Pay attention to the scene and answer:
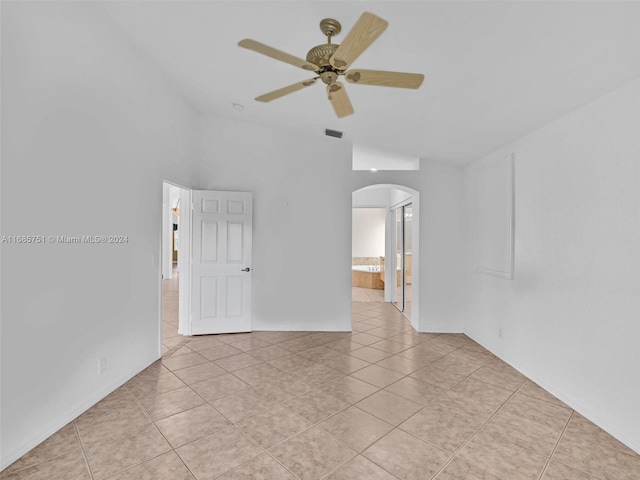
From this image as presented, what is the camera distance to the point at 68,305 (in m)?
2.50

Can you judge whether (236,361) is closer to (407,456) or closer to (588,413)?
(407,456)

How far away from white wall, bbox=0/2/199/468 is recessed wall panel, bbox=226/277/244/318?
130 centimetres

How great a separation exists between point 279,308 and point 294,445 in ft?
9.45

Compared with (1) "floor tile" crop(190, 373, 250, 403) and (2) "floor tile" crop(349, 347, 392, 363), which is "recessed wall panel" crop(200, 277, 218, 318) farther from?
(2) "floor tile" crop(349, 347, 392, 363)

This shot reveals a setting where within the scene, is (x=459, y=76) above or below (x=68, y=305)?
above

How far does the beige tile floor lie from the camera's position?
201 centimetres

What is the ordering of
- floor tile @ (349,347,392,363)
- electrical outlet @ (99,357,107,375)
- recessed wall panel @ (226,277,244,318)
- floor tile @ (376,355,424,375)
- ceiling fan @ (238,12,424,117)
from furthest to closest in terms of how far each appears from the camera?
recessed wall panel @ (226,277,244,318) → floor tile @ (349,347,392,363) → floor tile @ (376,355,424,375) → electrical outlet @ (99,357,107,375) → ceiling fan @ (238,12,424,117)

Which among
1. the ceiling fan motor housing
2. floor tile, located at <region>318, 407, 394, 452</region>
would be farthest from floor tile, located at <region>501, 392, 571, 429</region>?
the ceiling fan motor housing

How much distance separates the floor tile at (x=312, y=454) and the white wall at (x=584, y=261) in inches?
78.7

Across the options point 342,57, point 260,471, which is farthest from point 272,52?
point 260,471

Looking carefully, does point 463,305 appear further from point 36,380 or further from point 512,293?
point 36,380

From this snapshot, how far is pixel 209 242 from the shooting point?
15.8 ft

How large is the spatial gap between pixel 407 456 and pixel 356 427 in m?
0.44

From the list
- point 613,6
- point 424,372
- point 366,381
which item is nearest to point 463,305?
point 424,372
